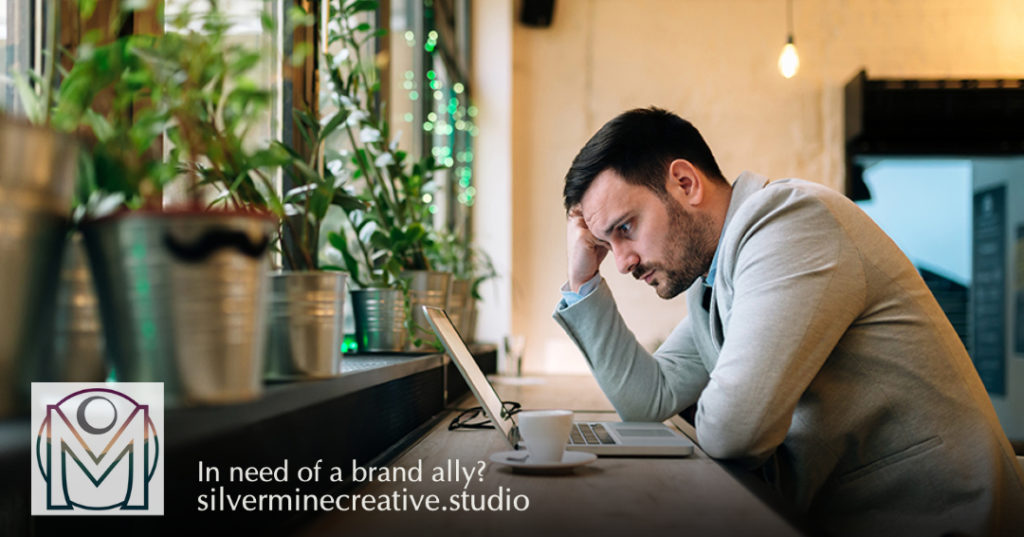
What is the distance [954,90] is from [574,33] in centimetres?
232

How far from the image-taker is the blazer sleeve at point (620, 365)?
1.76 meters

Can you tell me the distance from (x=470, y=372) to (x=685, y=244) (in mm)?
624

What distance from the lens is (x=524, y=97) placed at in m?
5.25

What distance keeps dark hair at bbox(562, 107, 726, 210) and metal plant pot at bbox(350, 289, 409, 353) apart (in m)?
0.49

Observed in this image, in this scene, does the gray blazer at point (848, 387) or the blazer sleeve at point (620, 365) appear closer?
the gray blazer at point (848, 387)

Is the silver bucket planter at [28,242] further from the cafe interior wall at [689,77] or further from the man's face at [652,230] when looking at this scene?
the cafe interior wall at [689,77]

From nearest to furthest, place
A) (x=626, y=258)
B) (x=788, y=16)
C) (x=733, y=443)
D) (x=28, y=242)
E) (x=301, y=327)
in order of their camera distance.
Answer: (x=28, y=242) → (x=301, y=327) → (x=733, y=443) → (x=626, y=258) → (x=788, y=16)

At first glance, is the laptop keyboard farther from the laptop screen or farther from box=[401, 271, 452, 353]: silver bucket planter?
box=[401, 271, 452, 353]: silver bucket planter

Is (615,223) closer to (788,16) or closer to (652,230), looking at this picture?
(652,230)

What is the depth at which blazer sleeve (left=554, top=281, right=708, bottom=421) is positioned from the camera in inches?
69.4

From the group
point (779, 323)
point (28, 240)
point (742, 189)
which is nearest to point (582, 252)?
point (742, 189)

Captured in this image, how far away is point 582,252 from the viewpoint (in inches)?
70.3

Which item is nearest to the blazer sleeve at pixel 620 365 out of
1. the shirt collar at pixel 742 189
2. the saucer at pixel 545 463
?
the shirt collar at pixel 742 189

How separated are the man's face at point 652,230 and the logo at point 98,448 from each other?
1162mm
